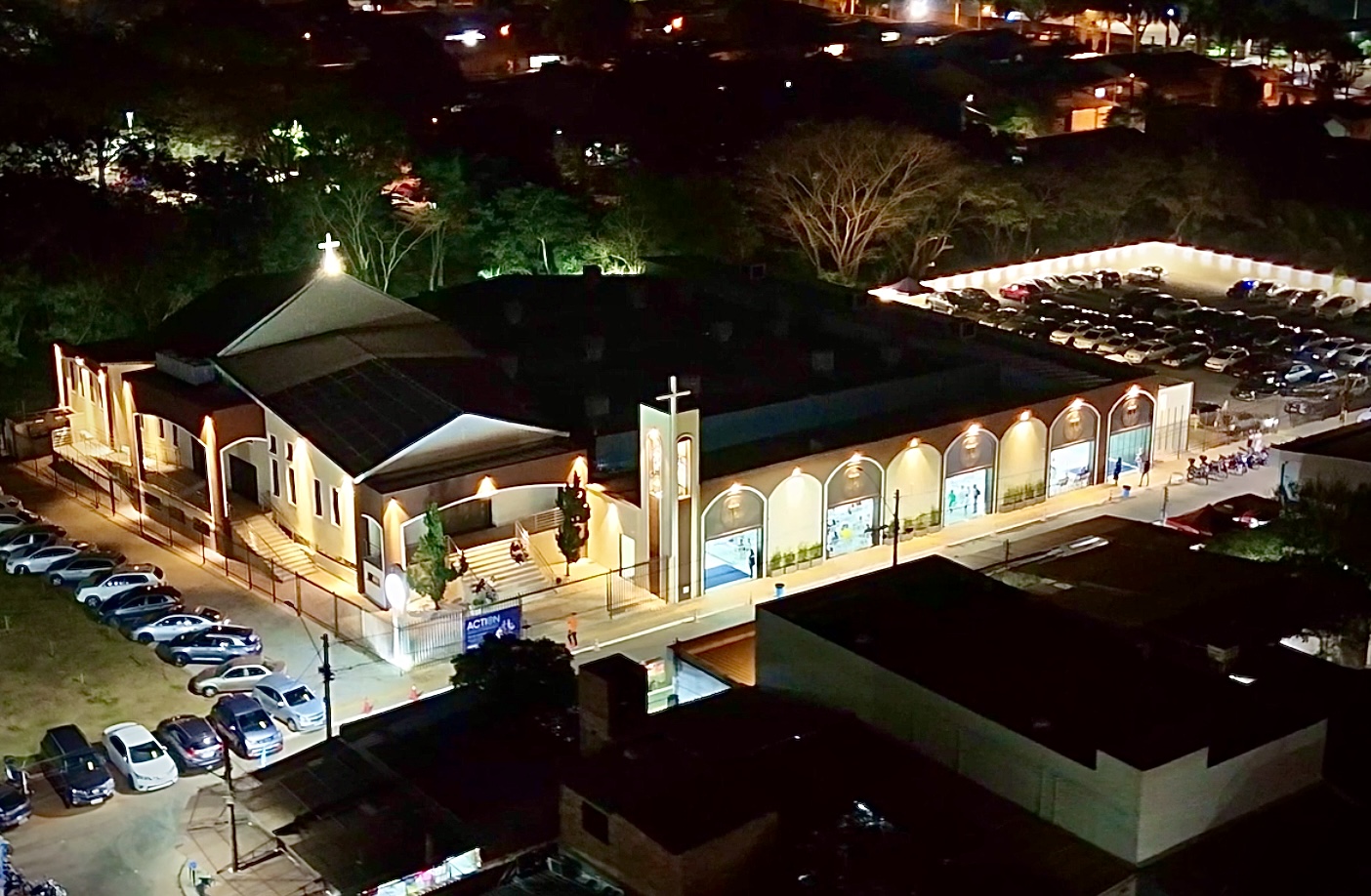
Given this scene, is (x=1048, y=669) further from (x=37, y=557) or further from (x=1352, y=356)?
(x=1352, y=356)

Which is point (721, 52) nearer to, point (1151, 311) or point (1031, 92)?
point (1031, 92)

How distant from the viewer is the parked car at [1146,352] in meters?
59.3

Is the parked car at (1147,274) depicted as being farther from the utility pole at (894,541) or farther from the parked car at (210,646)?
the parked car at (210,646)

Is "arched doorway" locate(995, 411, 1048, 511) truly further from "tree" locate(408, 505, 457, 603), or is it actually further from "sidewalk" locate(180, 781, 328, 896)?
"sidewalk" locate(180, 781, 328, 896)

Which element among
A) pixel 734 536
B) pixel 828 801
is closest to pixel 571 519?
pixel 734 536

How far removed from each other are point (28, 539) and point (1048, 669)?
87.9ft

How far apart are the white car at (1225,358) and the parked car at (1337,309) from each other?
9.97 metres

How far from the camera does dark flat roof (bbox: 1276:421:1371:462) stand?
40656 mm

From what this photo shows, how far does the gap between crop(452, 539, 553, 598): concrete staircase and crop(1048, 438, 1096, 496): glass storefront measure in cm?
1493

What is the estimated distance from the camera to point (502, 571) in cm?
3947

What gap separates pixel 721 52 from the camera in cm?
10962

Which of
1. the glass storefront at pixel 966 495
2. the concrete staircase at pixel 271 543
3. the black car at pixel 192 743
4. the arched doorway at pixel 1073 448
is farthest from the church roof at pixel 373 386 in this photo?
the arched doorway at pixel 1073 448

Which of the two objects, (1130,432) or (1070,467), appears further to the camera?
(1130,432)

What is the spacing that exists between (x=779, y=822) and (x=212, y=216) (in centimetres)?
4714
